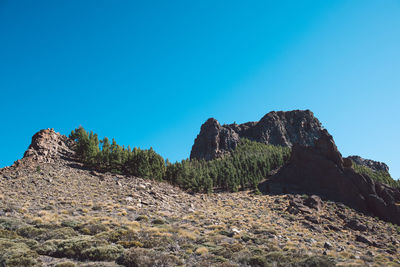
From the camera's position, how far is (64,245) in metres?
14.5

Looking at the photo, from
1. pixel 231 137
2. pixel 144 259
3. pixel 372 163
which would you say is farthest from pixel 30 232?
pixel 372 163

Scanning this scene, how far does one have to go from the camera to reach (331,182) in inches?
2697

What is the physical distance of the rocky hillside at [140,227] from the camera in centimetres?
1406

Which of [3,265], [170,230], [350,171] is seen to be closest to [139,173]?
[170,230]

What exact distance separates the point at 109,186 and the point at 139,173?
1414 cm

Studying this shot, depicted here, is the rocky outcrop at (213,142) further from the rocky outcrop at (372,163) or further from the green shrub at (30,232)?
the green shrub at (30,232)

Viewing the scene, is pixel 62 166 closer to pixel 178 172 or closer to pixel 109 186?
pixel 109 186

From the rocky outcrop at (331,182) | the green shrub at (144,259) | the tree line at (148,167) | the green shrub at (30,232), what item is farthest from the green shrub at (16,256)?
the rocky outcrop at (331,182)

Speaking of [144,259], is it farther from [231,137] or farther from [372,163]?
[372,163]

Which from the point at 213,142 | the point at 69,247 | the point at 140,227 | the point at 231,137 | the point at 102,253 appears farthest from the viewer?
the point at 231,137

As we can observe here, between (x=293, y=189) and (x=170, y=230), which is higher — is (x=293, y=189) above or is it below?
above

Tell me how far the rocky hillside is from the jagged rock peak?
23cm

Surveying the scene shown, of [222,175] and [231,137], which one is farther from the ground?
[231,137]

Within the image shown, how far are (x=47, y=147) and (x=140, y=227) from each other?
4395 centimetres
